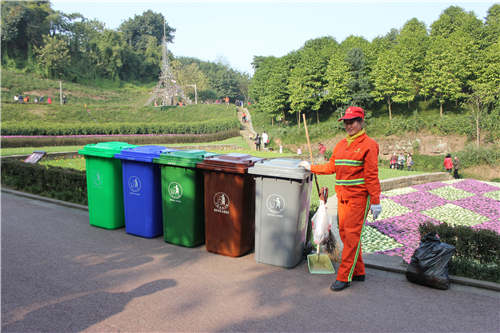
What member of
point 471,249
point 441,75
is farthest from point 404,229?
point 441,75

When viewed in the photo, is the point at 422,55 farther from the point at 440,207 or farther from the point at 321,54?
the point at 440,207

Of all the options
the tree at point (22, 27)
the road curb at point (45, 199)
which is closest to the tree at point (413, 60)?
the road curb at point (45, 199)

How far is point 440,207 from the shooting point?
11.0 m

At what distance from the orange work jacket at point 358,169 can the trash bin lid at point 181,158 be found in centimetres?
215

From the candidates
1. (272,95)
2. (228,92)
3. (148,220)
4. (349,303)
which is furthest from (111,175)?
(228,92)

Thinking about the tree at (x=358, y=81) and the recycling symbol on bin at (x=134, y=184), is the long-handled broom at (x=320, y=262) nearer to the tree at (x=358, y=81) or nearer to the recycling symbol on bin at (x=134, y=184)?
the recycling symbol on bin at (x=134, y=184)

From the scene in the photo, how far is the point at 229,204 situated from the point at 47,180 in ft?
22.9

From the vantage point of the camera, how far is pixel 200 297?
405cm

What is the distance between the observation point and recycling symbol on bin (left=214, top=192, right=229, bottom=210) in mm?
5078

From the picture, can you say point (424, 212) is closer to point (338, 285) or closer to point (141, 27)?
point (338, 285)

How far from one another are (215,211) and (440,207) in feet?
28.6

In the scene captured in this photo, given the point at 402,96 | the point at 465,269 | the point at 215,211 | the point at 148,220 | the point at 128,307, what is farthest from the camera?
the point at 402,96

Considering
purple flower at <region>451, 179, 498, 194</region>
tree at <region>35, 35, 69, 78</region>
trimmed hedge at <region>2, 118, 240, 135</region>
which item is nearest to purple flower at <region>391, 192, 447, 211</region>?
purple flower at <region>451, 179, 498, 194</region>

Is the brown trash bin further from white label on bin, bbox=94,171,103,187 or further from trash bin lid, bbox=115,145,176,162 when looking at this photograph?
white label on bin, bbox=94,171,103,187
